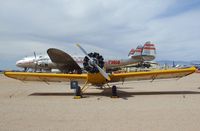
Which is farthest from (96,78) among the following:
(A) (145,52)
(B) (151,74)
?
(A) (145,52)

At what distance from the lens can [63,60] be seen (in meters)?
27.0

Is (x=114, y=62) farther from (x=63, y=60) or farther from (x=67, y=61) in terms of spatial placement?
(x=63, y=60)

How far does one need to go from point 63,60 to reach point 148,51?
14.6m

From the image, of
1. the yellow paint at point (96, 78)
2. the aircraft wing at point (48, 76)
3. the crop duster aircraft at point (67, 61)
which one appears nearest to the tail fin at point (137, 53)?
the crop duster aircraft at point (67, 61)

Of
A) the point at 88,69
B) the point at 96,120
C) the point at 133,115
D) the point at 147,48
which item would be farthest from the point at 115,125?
the point at 147,48

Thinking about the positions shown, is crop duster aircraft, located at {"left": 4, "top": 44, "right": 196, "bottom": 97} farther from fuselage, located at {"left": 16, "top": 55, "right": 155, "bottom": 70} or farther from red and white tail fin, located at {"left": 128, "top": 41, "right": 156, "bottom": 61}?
red and white tail fin, located at {"left": 128, "top": 41, "right": 156, "bottom": 61}

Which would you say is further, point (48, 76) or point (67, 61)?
point (67, 61)

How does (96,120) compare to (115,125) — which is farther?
(96,120)

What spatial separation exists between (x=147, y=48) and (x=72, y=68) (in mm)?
13615

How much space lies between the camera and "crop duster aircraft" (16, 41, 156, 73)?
26238 millimetres

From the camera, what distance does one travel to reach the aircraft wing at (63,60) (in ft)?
81.9

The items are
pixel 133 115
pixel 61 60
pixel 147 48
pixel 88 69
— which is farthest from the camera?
pixel 147 48

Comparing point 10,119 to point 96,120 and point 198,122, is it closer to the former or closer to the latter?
point 96,120

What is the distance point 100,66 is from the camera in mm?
12305
